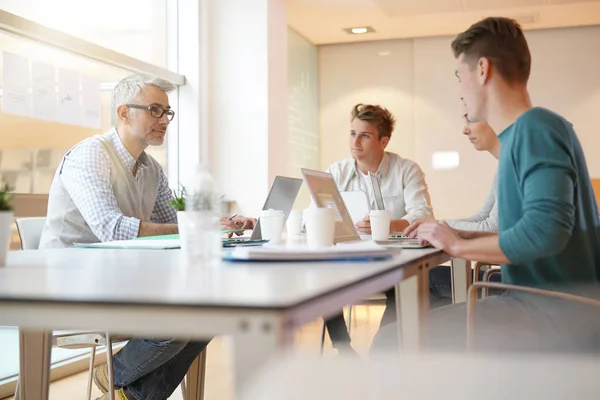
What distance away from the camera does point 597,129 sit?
662cm

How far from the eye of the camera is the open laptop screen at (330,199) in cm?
204

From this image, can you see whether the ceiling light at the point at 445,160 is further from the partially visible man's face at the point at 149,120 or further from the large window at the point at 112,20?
the partially visible man's face at the point at 149,120

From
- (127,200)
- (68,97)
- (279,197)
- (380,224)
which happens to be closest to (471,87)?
(380,224)

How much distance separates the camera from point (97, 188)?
9.11 feet

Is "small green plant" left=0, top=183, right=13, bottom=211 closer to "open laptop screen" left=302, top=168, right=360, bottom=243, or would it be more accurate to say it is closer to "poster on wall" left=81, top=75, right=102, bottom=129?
"open laptop screen" left=302, top=168, right=360, bottom=243

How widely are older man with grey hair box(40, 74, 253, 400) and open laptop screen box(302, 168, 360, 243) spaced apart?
58 centimetres

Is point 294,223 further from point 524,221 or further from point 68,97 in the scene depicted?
point 68,97

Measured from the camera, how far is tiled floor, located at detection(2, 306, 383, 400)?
11.1 ft

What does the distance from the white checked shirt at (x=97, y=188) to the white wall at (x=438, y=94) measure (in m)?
4.38

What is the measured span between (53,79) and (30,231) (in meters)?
1.64

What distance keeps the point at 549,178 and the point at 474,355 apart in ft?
2.75

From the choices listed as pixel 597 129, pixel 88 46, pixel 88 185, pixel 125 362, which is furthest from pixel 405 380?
pixel 597 129

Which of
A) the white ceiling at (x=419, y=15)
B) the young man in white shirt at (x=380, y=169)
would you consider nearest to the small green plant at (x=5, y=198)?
the young man in white shirt at (x=380, y=169)

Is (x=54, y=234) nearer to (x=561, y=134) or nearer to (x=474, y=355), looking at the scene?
(x=561, y=134)
